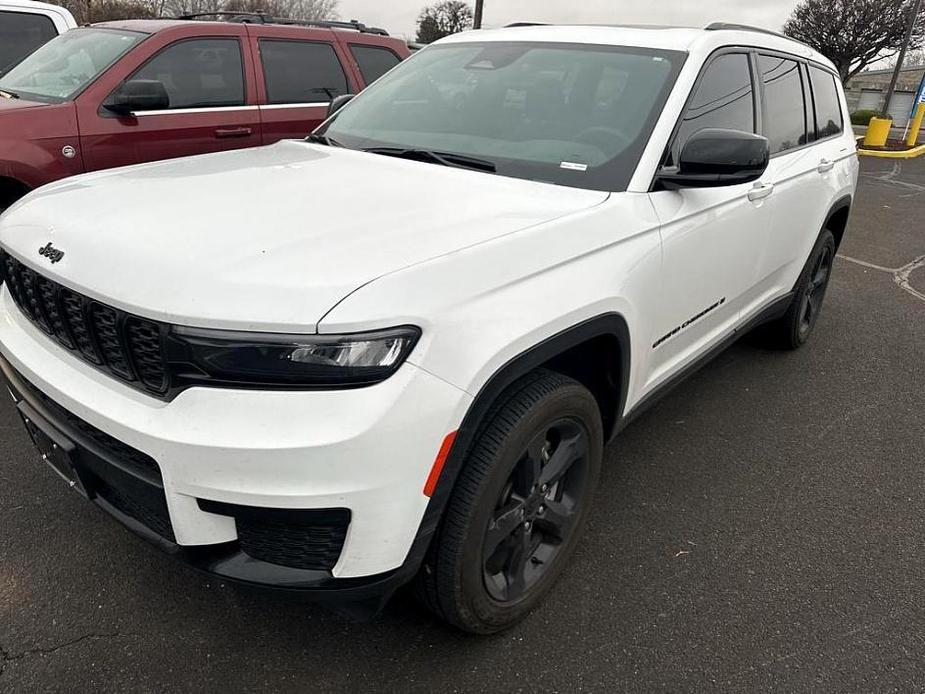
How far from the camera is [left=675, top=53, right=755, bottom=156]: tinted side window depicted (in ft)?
8.76

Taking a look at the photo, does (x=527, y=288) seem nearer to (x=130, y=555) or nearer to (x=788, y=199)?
(x=130, y=555)

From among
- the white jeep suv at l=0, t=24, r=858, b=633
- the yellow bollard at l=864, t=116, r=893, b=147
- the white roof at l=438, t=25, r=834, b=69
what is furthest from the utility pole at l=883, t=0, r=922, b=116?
the white jeep suv at l=0, t=24, r=858, b=633

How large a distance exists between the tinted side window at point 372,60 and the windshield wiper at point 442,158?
11.4 feet

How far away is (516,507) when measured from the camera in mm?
2125

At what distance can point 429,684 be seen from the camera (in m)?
2.06

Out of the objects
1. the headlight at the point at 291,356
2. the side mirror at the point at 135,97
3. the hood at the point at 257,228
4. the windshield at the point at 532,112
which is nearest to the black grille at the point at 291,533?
the headlight at the point at 291,356

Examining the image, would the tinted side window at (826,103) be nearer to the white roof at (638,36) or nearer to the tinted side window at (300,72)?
the white roof at (638,36)

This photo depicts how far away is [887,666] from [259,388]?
82.9 inches

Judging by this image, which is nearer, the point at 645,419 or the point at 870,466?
the point at 870,466

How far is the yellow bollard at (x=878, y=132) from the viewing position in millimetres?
18219

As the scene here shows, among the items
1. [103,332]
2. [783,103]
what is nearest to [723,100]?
[783,103]

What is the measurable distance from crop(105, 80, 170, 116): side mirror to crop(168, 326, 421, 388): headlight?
3425 mm

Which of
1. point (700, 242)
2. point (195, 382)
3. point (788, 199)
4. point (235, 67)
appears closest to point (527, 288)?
point (195, 382)

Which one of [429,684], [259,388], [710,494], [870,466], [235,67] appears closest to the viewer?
[259,388]
